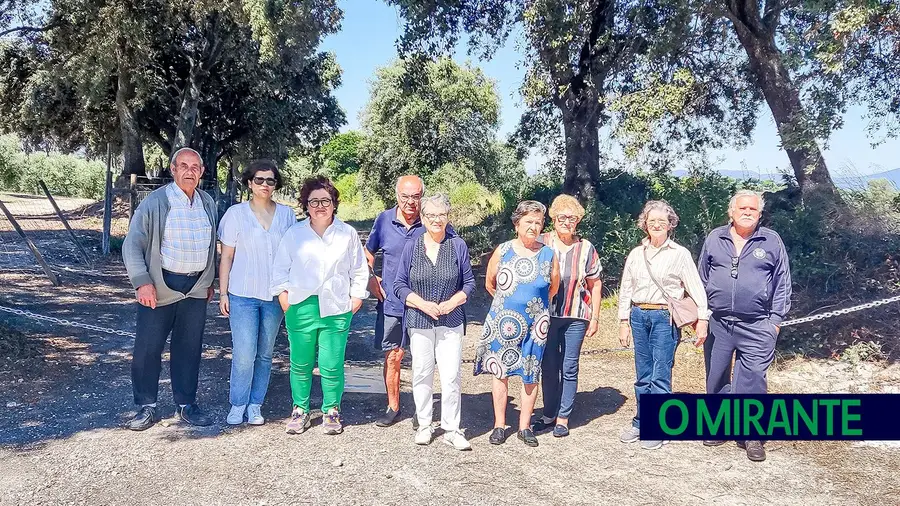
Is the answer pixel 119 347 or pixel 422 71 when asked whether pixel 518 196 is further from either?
pixel 119 347

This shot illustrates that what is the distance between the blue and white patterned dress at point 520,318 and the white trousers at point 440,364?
0.22m

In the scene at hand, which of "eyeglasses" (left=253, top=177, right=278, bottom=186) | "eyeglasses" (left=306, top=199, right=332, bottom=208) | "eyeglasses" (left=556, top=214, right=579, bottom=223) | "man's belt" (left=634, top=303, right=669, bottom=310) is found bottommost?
"man's belt" (left=634, top=303, right=669, bottom=310)

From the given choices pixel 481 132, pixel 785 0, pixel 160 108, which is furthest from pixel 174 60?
pixel 785 0

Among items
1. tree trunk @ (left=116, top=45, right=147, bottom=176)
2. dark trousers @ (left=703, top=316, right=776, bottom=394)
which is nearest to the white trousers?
dark trousers @ (left=703, top=316, right=776, bottom=394)

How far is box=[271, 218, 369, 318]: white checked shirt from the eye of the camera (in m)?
4.46

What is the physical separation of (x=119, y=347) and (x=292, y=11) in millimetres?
6861

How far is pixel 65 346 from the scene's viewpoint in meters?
6.59

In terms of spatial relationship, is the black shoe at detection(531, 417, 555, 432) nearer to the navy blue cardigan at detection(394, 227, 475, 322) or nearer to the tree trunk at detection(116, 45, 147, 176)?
the navy blue cardigan at detection(394, 227, 475, 322)

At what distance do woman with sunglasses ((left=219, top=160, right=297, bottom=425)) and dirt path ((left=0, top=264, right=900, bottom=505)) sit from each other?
1.84 ft

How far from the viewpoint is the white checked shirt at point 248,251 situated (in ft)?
14.9

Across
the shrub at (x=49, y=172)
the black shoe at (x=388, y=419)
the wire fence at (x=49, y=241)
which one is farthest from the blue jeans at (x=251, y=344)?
the shrub at (x=49, y=172)

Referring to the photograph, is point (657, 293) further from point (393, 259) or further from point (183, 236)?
point (183, 236)

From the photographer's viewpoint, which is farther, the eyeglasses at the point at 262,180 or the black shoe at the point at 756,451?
the eyeglasses at the point at 262,180

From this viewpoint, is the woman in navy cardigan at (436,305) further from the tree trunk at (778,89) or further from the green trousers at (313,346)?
the tree trunk at (778,89)
